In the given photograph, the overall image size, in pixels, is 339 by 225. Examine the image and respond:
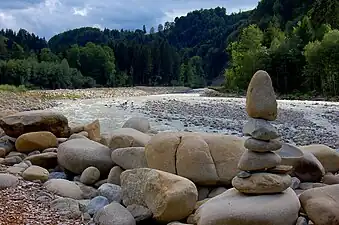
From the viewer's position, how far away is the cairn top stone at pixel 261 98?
5773mm

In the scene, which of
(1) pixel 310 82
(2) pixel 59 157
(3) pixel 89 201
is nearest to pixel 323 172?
(3) pixel 89 201

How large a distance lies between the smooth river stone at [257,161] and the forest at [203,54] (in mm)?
6304

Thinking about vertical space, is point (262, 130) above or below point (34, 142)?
above

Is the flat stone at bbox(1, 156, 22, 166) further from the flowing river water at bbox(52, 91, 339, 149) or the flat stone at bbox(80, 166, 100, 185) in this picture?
the flowing river water at bbox(52, 91, 339, 149)

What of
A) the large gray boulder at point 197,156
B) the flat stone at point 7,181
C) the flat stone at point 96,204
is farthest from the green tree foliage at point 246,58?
the flat stone at point 96,204

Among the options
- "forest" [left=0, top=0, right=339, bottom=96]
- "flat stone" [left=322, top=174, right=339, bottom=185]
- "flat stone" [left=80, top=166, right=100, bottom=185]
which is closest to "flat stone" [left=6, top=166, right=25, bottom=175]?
"flat stone" [left=80, top=166, right=100, bottom=185]

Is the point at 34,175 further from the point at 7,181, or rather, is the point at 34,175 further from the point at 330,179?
the point at 330,179

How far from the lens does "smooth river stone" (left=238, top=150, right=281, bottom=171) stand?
5977 millimetres

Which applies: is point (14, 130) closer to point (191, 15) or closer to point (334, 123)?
point (334, 123)

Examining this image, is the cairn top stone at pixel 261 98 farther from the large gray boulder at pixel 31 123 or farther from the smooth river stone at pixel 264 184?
the large gray boulder at pixel 31 123

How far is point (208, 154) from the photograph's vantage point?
774cm

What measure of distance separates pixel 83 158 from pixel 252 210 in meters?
4.53

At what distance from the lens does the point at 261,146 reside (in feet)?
19.6

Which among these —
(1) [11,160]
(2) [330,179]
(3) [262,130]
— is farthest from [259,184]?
(1) [11,160]
